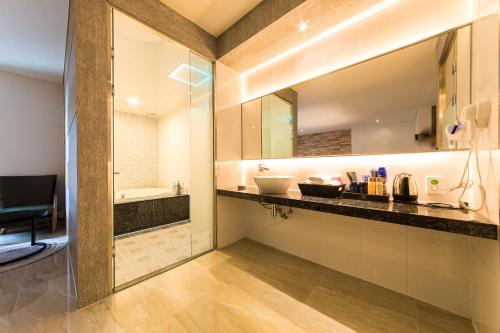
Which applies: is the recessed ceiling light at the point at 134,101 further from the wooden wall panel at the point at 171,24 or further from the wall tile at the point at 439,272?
the wall tile at the point at 439,272

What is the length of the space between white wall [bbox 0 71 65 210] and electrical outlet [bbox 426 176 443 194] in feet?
17.4

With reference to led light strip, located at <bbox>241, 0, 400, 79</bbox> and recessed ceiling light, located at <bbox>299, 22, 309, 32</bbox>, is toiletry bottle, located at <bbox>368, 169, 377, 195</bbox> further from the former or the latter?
recessed ceiling light, located at <bbox>299, 22, 309, 32</bbox>

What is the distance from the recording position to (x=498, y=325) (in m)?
0.86

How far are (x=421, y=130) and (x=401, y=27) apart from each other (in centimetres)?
82

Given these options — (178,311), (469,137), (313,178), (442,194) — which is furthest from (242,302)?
(469,137)

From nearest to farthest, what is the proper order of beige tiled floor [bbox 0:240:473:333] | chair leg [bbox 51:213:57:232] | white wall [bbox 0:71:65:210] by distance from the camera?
1. beige tiled floor [bbox 0:240:473:333]
2. chair leg [bbox 51:213:57:232]
3. white wall [bbox 0:71:65:210]

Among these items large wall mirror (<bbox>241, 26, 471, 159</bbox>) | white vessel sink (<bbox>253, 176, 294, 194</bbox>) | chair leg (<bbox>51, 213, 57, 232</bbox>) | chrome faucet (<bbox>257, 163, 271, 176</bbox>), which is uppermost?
large wall mirror (<bbox>241, 26, 471, 159</bbox>)

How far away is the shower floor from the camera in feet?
6.14

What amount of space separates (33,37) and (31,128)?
5.76 feet

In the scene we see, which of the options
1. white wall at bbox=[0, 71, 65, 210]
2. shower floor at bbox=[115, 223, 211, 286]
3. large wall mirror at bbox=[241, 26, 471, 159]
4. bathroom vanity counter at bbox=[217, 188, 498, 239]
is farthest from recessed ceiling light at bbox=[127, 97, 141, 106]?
bathroom vanity counter at bbox=[217, 188, 498, 239]

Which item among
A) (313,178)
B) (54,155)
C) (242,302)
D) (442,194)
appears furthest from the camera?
(54,155)

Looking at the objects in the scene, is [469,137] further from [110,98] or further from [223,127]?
[110,98]

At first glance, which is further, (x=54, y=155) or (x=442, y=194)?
(x=54, y=155)

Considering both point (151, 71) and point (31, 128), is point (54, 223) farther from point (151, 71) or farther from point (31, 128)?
point (151, 71)
